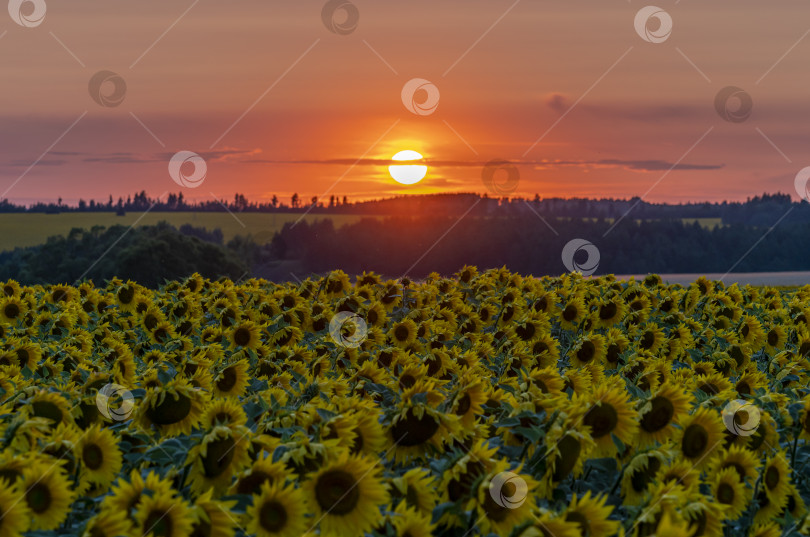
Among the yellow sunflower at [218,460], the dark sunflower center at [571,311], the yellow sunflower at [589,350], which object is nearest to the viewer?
the yellow sunflower at [218,460]

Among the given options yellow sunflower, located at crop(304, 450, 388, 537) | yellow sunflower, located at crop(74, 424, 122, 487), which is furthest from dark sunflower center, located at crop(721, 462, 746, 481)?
yellow sunflower, located at crop(74, 424, 122, 487)

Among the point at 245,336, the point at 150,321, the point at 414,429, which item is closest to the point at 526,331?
the point at 245,336

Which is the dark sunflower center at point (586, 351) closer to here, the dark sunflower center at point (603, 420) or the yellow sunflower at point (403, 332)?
the yellow sunflower at point (403, 332)

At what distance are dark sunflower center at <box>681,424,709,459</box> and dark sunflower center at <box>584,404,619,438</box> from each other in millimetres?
421

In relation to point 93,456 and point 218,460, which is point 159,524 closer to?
point 218,460

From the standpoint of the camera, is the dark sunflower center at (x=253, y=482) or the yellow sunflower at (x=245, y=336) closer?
the dark sunflower center at (x=253, y=482)

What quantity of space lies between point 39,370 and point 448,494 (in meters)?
5.13

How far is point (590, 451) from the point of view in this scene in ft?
11.9

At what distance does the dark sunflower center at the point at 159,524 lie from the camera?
306 centimetres

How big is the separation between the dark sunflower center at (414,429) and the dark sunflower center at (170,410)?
1057mm

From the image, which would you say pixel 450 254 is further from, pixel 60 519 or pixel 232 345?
pixel 60 519

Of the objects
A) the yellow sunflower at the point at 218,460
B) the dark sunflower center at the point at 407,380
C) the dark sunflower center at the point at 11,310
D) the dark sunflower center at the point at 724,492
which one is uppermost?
the dark sunflower center at the point at 11,310

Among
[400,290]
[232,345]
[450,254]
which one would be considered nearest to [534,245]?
[450,254]

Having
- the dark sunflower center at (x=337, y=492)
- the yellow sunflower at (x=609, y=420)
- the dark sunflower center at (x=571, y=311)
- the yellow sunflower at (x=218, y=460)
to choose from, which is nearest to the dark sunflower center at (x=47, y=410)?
the yellow sunflower at (x=218, y=460)
